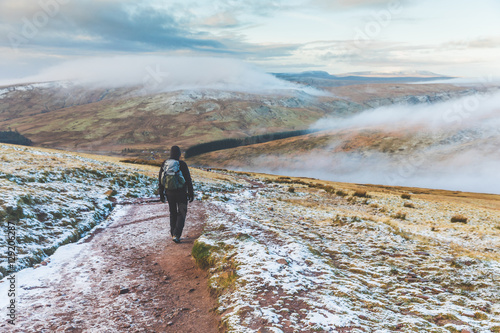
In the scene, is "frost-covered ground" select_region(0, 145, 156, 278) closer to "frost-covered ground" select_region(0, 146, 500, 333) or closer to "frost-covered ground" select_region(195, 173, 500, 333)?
"frost-covered ground" select_region(0, 146, 500, 333)

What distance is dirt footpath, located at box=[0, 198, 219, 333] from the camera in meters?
6.88

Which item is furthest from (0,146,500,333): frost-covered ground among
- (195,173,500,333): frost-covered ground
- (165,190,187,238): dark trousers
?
(165,190,187,238): dark trousers

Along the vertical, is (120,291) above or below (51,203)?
below

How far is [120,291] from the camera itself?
8.39 m

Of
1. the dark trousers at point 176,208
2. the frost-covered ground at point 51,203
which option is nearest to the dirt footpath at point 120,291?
the dark trousers at point 176,208

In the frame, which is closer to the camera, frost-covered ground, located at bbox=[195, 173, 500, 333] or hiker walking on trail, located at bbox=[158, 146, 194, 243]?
frost-covered ground, located at bbox=[195, 173, 500, 333]

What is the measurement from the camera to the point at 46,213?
14.4 meters

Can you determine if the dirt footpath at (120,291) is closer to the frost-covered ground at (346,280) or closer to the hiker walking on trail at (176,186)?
the frost-covered ground at (346,280)

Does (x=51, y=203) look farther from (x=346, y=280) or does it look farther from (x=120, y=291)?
(x=346, y=280)

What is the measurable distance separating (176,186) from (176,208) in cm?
139

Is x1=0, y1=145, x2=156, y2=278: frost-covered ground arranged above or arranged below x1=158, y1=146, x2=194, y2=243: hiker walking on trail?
below

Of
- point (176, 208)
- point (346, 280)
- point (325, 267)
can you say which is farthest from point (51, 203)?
point (346, 280)

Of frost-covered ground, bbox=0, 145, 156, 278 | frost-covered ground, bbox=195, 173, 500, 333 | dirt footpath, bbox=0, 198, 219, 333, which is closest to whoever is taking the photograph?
frost-covered ground, bbox=195, 173, 500, 333

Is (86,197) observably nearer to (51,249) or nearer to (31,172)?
(31,172)
